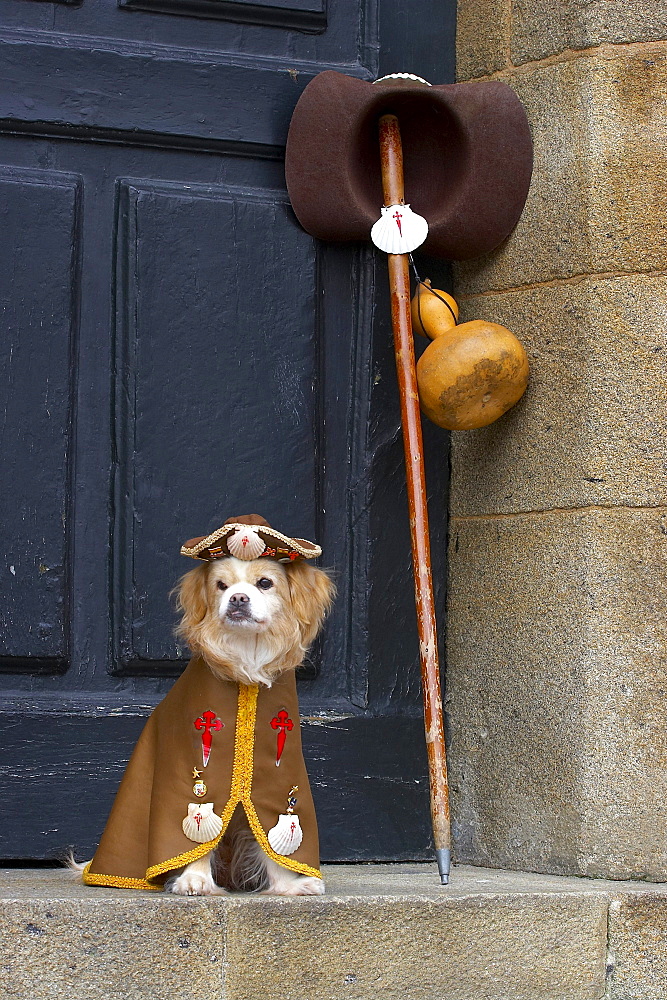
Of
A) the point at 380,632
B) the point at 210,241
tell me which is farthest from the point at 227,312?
the point at 380,632

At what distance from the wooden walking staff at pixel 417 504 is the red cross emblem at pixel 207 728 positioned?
467mm

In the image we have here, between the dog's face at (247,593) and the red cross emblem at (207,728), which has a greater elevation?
the dog's face at (247,593)

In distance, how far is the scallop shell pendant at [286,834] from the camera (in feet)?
7.36

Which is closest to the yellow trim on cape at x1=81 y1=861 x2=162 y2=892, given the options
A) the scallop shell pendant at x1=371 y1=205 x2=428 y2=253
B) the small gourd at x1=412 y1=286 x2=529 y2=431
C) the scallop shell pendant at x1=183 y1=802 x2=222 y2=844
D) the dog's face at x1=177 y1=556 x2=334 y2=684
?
the scallop shell pendant at x1=183 y1=802 x2=222 y2=844

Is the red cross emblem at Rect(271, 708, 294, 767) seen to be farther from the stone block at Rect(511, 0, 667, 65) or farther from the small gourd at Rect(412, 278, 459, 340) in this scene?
the stone block at Rect(511, 0, 667, 65)

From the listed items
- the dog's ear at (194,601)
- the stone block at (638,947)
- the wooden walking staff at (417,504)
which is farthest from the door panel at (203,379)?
the stone block at (638,947)

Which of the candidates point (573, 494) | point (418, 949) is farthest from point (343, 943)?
point (573, 494)

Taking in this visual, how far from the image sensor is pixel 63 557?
277cm

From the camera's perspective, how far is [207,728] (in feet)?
7.38

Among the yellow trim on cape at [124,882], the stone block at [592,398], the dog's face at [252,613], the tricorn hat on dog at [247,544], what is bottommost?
the yellow trim on cape at [124,882]

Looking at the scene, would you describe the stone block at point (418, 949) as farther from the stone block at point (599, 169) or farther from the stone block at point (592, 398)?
the stone block at point (599, 169)

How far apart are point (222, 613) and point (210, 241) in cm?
105

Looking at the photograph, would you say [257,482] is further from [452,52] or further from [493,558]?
[452,52]

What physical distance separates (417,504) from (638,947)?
3.05ft
